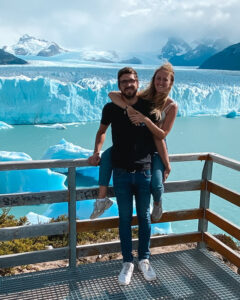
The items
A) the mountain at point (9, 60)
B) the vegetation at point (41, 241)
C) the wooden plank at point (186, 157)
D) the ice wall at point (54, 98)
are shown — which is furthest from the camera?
the mountain at point (9, 60)

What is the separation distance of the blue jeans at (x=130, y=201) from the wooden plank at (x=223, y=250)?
519 mm

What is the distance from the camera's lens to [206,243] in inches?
98.5

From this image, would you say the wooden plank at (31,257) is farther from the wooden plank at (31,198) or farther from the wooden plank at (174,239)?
the wooden plank at (174,239)

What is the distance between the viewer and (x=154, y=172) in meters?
2.02

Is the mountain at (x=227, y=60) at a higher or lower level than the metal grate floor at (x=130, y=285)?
higher

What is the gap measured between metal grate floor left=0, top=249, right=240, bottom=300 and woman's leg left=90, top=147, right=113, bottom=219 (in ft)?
1.21

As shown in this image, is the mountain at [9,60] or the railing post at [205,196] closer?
the railing post at [205,196]

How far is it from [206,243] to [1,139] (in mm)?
15739

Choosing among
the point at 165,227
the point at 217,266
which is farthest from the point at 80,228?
the point at 165,227

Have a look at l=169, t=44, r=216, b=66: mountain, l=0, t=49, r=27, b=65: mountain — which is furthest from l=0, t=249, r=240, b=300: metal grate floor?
l=169, t=44, r=216, b=66: mountain

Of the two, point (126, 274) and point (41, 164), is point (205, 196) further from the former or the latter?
point (41, 164)

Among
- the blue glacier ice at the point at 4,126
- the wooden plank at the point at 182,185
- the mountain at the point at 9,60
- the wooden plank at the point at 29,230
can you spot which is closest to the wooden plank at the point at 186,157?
the wooden plank at the point at 182,185

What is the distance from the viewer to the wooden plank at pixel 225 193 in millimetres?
2154

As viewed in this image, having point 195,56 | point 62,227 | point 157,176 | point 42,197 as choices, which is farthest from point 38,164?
point 195,56
